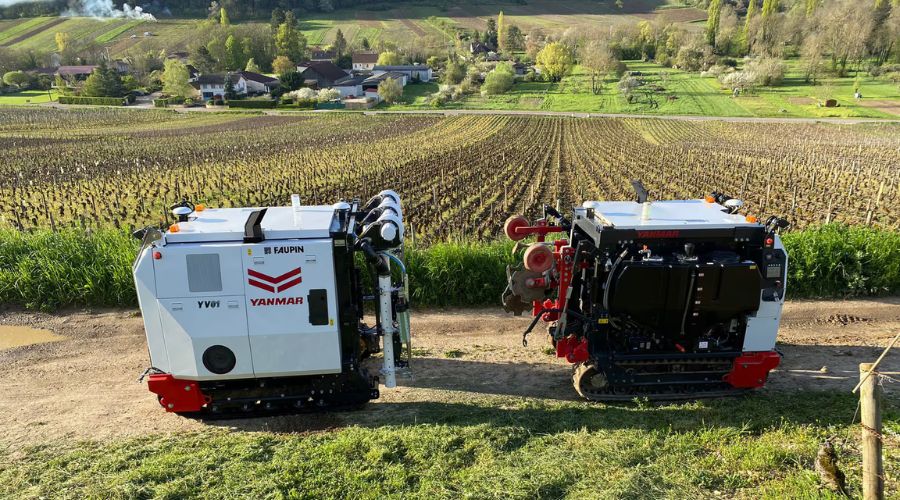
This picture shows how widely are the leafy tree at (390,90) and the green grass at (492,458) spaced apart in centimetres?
7715

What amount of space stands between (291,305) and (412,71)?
9685 cm

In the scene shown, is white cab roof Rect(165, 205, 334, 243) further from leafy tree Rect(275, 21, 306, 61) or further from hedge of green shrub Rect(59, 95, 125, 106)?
leafy tree Rect(275, 21, 306, 61)

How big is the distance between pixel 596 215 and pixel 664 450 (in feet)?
11.5

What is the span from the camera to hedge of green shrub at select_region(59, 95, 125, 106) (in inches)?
3364

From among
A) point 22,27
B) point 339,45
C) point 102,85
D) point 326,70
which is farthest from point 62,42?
point 326,70

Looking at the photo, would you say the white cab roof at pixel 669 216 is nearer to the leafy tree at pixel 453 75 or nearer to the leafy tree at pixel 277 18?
the leafy tree at pixel 453 75

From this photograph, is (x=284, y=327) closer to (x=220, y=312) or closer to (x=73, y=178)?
(x=220, y=312)

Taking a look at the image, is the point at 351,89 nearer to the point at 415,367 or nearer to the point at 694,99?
the point at 694,99

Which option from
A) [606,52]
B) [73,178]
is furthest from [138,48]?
[73,178]

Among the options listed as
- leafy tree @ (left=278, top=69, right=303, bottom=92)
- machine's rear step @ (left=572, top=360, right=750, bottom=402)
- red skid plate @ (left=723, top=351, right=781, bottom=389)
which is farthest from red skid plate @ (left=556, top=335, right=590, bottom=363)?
leafy tree @ (left=278, top=69, right=303, bottom=92)

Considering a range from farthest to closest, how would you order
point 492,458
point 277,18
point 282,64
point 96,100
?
point 277,18
point 282,64
point 96,100
point 492,458

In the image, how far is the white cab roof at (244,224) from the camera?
726 centimetres

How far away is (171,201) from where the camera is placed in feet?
85.8

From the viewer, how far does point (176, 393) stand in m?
7.77
